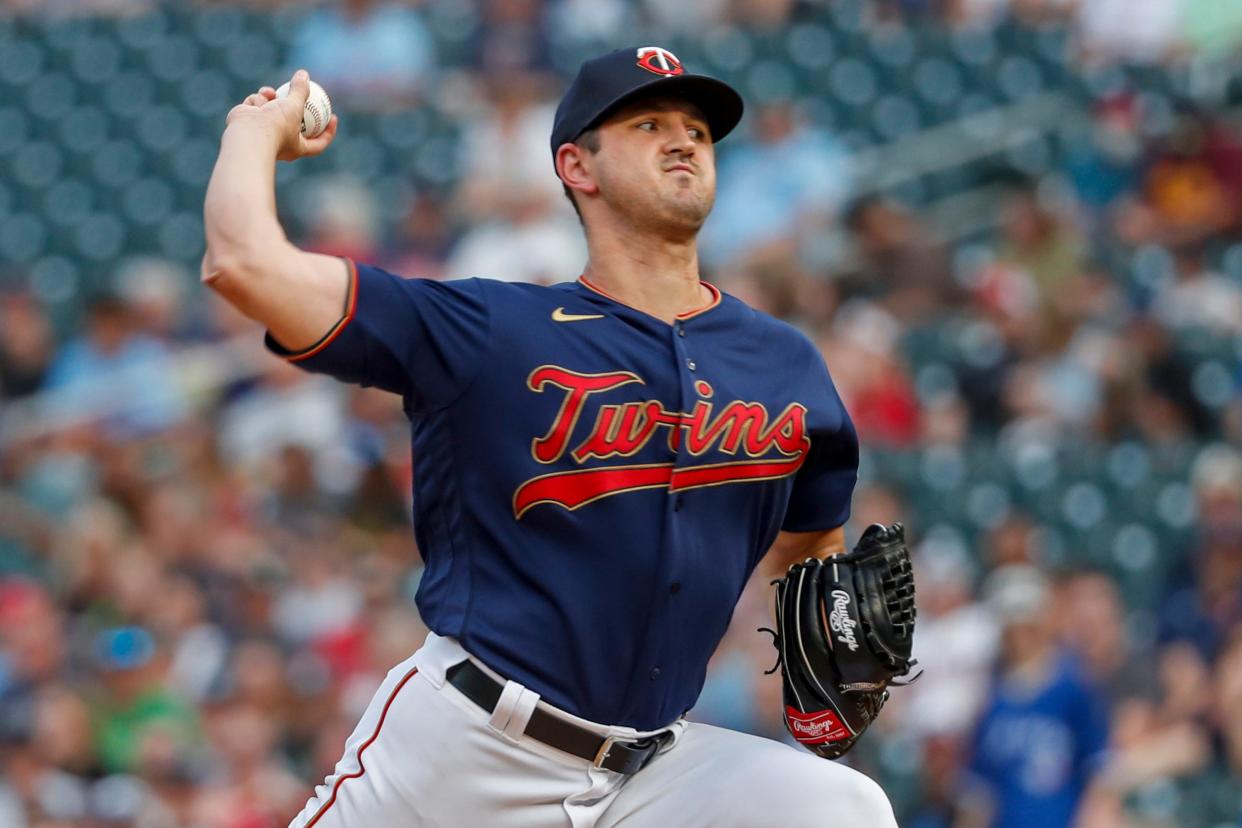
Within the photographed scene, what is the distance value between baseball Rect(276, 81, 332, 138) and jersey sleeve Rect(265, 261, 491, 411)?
29 centimetres

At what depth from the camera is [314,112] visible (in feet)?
10.9

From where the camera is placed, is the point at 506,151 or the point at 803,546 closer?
the point at 803,546

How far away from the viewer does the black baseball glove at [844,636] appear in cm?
341

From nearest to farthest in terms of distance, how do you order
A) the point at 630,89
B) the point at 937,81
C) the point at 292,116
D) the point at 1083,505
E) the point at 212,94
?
the point at 292,116
the point at 630,89
the point at 1083,505
the point at 212,94
the point at 937,81

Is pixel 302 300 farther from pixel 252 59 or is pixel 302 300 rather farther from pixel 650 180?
pixel 252 59

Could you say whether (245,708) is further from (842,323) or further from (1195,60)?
(1195,60)

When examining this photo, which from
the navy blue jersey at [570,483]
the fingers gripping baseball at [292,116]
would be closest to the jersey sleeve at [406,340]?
the navy blue jersey at [570,483]

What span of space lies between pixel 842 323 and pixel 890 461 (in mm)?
929

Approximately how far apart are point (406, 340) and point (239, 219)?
328 millimetres

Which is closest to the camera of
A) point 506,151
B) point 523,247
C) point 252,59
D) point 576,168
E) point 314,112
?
point 314,112

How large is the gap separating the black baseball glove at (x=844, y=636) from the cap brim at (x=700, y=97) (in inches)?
30.4

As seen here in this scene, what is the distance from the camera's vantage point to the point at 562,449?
3.26m

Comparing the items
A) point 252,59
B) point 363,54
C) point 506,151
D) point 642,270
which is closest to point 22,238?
point 252,59

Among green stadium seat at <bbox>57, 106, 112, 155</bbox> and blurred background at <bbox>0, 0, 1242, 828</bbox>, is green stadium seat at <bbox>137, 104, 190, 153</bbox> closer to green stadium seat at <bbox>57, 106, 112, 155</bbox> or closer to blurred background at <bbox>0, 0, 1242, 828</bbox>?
blurred background at <bbox>0, 0, 1242, 828</bbox>
